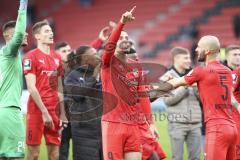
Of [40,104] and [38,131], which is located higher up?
[40,104]

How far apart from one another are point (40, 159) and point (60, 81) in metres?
2.19

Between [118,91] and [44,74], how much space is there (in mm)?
2235

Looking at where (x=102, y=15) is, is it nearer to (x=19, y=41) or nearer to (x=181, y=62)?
(x=181, y=62)

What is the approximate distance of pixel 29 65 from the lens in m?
10.1

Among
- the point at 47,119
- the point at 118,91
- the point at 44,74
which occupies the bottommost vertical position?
the point at 47,119

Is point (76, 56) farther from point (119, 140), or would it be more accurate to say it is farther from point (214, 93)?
point (214, 93)

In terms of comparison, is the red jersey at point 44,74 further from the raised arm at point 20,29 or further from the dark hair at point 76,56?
the raised arm at point 20,29

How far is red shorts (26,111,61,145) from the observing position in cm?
1016

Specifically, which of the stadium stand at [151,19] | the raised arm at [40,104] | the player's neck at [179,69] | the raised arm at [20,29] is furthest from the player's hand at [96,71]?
the stadium stand at [151,19]

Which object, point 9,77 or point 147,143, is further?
point 147,143

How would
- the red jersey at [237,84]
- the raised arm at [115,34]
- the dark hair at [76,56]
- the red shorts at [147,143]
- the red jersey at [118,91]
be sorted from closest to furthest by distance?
the raised arm at [115,34] < the red jersey at [118,91] < the red shorts at [147,143] < the red jersey at [237,84] < the dark hair at [76,56]

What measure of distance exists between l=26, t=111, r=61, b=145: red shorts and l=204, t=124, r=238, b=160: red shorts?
2.98 metres

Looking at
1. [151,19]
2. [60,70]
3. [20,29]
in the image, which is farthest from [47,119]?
[151,19]

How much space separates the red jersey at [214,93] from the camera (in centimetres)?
838
